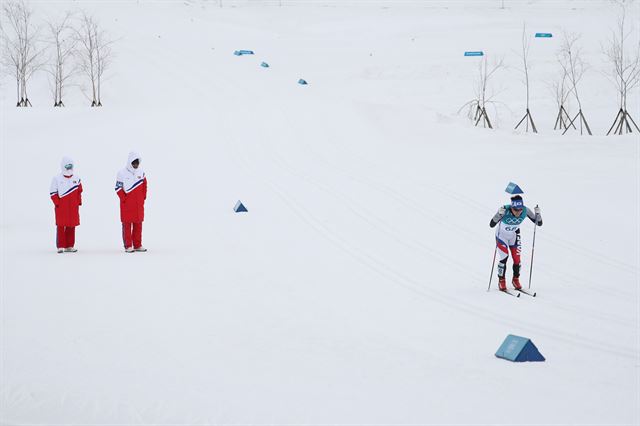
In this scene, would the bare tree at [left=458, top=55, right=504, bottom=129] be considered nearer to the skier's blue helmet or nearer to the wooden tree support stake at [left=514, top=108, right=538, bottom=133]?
the wooden tree support stake at [left=514, top=108, right=538, bottom=133]

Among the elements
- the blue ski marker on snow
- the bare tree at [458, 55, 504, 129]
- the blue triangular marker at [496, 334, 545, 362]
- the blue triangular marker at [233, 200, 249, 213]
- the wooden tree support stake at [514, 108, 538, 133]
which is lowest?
the blue triangular marker at [496, 334, 545, 362]

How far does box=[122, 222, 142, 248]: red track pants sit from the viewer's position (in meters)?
13.8

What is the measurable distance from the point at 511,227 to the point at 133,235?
20.4 ft

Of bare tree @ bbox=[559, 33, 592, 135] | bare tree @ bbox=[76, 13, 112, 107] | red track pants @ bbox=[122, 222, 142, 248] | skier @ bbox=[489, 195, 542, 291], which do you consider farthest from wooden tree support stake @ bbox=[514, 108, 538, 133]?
red track pants @ bbox=[122, 222, 142, 248]

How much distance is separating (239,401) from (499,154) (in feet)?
66.2

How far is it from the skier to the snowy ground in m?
0.58

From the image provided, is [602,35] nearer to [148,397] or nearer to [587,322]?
[587,322]

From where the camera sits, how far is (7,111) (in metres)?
31.2

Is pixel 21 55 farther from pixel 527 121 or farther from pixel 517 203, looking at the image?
pixel 517 203

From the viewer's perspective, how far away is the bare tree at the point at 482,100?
33.2m

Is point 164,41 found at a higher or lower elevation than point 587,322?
higher

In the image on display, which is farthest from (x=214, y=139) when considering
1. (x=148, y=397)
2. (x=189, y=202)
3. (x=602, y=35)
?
(x=602, y=35)

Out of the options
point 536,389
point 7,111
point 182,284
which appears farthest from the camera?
point 7,111

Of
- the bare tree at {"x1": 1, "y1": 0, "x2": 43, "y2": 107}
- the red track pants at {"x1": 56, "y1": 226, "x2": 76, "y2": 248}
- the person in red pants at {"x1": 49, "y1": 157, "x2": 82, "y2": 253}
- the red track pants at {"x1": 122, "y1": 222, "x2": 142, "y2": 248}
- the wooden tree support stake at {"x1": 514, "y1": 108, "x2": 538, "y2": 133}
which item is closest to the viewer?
the person in red pants at {"x1": 49, "y1": 157, "x2": 82, "y2": 253}
